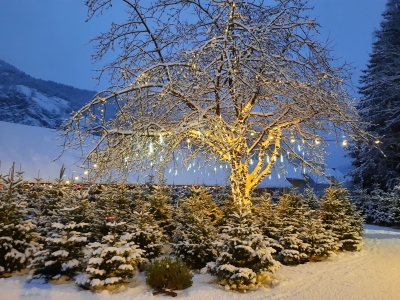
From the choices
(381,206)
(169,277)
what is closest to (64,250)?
(169,277)

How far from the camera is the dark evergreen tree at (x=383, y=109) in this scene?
70.6ft

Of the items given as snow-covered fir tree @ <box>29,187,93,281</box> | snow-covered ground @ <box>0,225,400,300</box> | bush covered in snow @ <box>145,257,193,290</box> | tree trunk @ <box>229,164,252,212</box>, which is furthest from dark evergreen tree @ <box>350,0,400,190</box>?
snow-covered fir tree @ <box>29,187,93,281</box>

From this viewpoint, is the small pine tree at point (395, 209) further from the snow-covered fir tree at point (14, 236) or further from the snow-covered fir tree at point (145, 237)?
the snow-covered fir tree at point (14, 236)

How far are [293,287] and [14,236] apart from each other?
5864 millimetres

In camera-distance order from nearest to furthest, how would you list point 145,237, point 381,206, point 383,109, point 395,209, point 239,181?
point 145,237 → point 239,181 → point 395,209 → point 381,206 → point 383,109

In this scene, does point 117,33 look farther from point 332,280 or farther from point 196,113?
point 332,280

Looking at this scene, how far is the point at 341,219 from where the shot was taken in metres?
10.7

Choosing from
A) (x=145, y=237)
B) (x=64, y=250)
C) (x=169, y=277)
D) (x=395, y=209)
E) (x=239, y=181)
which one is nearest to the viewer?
(x=169, y=277)

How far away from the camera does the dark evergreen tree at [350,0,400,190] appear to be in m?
21.5

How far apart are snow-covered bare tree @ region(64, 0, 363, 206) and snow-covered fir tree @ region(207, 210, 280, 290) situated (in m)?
1.90

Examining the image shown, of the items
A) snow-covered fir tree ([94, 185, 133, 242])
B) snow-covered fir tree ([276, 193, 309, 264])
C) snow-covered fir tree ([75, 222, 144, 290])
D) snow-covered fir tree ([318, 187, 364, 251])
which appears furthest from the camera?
snow-covered fir tree ([318, 187, 364, 251])

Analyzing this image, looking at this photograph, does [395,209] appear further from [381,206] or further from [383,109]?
[383,109]

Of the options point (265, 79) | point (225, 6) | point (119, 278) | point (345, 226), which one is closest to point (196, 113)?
point (265, 79)

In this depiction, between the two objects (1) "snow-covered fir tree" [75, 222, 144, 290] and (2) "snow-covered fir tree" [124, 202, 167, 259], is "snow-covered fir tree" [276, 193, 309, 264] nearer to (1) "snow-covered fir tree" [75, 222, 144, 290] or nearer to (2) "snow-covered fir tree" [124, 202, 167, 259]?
(2) "snow-covered fir tree" [124, 202, 167, 259]
